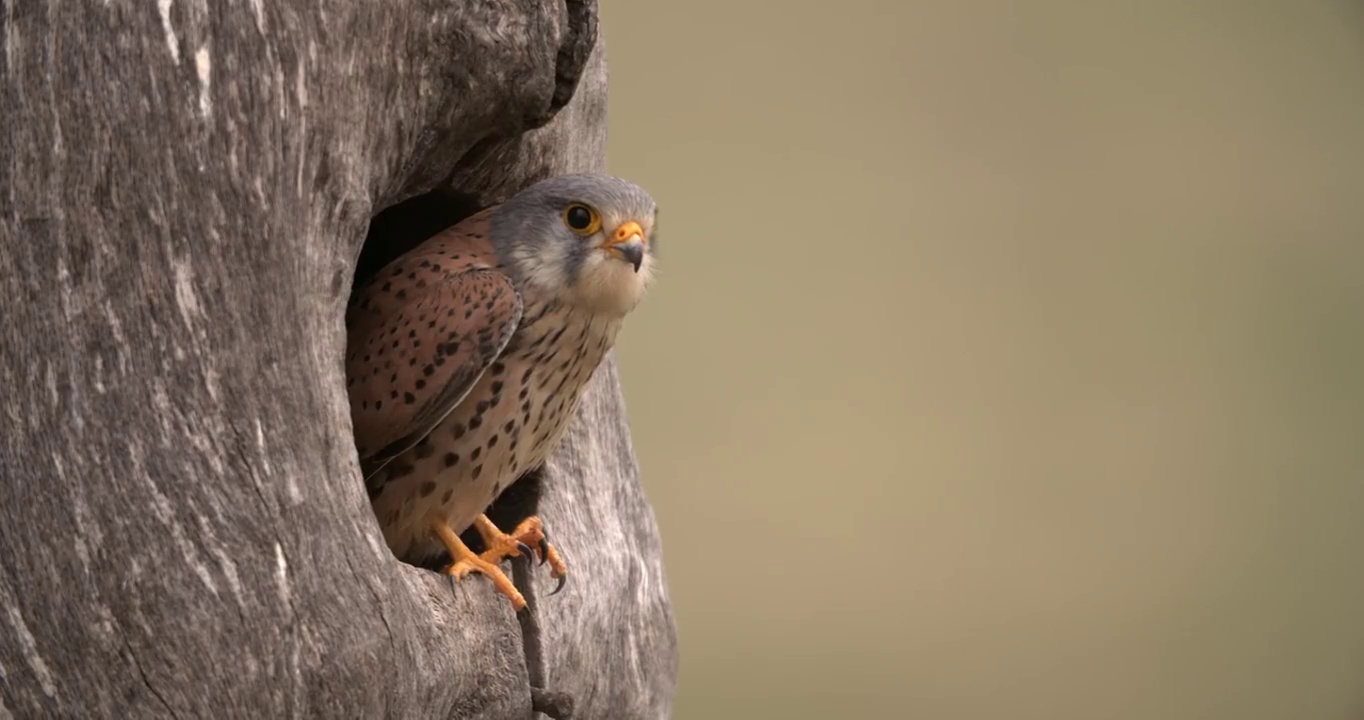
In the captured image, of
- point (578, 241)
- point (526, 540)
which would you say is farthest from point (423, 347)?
point (526, 540)

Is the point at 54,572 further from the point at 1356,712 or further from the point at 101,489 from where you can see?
the point at 1356,712

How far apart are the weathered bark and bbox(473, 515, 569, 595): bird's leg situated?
1.10 ft

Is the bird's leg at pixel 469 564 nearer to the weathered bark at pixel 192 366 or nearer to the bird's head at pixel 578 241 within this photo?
the weathered bark at pixel 192 366

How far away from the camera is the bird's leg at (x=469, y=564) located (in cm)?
203

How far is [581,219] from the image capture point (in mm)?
2031

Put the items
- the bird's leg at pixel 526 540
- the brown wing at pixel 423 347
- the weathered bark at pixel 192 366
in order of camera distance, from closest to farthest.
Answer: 1. the weathered bark at pixel 192 366
2. the brown wing at pixel 423 347
3. the bird's leg at pixel 526 540

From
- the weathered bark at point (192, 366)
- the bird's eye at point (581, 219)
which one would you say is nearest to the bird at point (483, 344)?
the bird's eye at point (581, 219)

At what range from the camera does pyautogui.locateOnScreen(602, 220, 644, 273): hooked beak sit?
201cm

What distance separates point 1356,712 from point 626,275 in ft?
9.58

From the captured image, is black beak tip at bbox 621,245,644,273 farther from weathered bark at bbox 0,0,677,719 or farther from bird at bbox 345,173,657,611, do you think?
weathered bark at bbox 0,0,677,719

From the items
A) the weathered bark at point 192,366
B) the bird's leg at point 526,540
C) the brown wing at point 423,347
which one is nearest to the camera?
the weathered bark at point 192,366

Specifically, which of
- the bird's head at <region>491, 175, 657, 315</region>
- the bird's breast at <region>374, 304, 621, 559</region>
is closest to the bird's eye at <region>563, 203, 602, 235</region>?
the bird's head at <region>491, 175, 657, 315</region>

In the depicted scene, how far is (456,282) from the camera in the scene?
1.99 meters

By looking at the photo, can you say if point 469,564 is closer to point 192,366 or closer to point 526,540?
point 526,540
